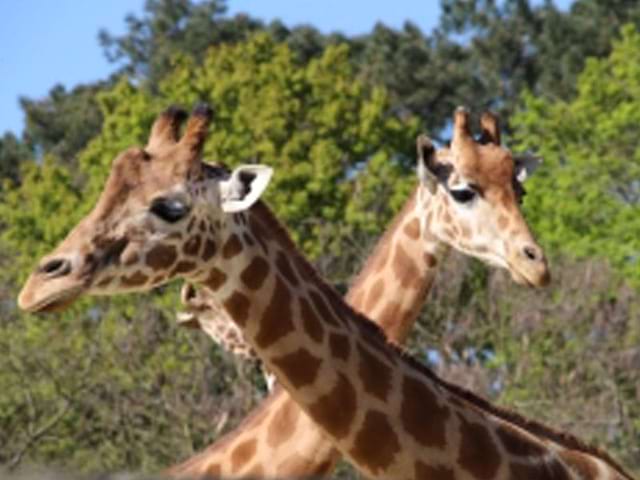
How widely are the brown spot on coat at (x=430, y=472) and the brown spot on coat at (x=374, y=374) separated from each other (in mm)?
292

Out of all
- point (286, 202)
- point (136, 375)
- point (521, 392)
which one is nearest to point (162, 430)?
point (136, 375)

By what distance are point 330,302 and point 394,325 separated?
2589 millimetres

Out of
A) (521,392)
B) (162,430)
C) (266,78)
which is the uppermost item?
(266,78)

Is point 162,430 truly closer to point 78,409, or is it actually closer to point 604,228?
point 78,409

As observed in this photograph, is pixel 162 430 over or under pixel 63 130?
under

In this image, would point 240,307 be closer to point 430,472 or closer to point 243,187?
point 243,187

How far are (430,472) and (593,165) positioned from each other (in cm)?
4228

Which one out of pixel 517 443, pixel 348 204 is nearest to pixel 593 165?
pixel 348 204

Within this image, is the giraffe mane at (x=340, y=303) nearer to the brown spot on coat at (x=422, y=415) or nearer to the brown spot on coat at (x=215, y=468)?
the brown spot on coat at (x=422, y=415)

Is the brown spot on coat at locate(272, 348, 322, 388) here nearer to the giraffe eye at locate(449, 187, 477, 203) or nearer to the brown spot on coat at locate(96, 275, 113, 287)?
the brown spot on coat at locate(96, 275, 113, 287)

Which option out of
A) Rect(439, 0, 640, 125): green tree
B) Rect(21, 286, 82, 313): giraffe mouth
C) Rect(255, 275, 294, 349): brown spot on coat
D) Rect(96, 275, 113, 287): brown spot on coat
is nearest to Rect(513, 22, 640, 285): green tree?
Rect(439, 0, 640, 125): green tree

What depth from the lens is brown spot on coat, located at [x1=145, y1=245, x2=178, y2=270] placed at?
10.3m

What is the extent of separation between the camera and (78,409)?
39500 mm

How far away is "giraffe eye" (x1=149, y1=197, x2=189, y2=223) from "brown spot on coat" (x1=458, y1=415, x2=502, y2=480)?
4.40 feet
